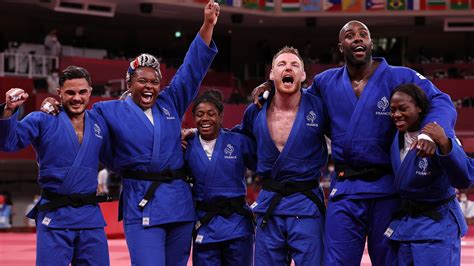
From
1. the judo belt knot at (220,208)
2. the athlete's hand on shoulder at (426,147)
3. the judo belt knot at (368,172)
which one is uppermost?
the athlete's hand on shoulder at (426,147)

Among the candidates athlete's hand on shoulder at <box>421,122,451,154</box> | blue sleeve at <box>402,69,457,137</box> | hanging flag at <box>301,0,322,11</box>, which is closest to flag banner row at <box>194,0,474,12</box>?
hanging flag at <box>301,0,322,11</box>

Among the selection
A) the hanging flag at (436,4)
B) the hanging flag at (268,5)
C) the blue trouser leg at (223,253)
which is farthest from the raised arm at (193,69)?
the hanging flag at (436,4)

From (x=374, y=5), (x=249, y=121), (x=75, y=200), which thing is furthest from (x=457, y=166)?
(x=374, y=5)

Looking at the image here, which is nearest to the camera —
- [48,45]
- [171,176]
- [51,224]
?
[51,224]

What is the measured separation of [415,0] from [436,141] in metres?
20.9

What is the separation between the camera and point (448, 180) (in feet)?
15.2

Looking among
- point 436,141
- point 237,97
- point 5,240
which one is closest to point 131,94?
point 436,141

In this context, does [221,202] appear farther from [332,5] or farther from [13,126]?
[332,5]

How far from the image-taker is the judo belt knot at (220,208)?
5.65 m

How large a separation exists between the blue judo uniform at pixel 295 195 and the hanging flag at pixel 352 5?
64.0ft

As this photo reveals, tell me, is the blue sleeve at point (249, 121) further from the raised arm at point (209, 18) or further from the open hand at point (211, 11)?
the open hand at point (211, 11)

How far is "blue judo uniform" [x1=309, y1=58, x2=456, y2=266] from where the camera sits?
16.4ft

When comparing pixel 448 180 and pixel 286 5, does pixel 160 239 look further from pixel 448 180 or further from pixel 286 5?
pixel 286 5

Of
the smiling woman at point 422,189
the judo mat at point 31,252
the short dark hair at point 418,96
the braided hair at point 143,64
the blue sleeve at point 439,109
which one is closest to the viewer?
the smiling woman at point 422,189
